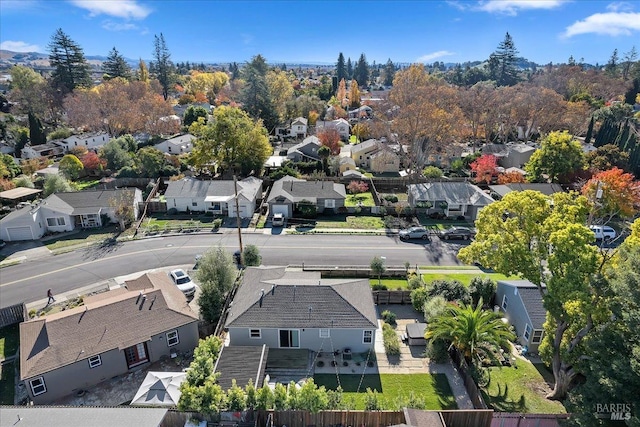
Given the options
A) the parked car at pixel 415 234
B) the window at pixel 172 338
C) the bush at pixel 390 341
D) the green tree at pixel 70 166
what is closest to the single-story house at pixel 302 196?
the parked car at pixel 415 234

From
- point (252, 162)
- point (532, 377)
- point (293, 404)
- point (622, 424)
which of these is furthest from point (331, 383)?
point (252, 162)

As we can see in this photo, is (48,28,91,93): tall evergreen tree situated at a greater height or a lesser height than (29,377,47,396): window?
greater

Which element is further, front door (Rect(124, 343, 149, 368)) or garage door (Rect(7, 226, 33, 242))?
garage door (Rect(7, 226, 33, 242))

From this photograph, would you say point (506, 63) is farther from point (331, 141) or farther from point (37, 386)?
point (37, 386)

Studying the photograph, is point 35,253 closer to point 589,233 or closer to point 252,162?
point 252,162

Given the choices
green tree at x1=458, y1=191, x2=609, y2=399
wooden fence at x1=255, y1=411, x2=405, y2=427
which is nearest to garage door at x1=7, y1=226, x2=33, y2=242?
wooden fence at x1=255, y1=411, x2=405, y2=427

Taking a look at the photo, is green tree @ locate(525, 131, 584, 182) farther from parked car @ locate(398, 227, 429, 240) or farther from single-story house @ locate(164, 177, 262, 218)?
single-story house @ locate(164, 177, 262, 218)
